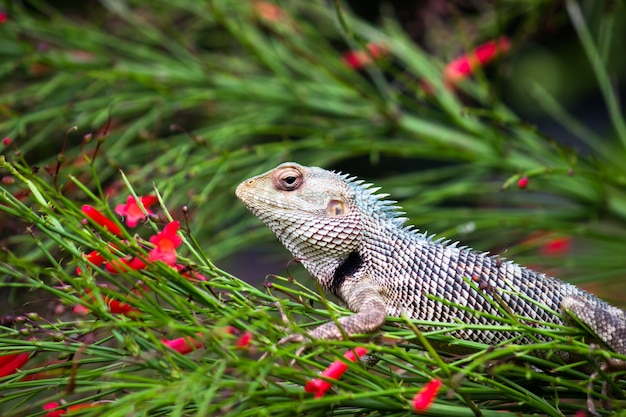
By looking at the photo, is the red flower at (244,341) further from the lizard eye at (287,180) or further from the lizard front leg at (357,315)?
the lizard eye at (287,180)

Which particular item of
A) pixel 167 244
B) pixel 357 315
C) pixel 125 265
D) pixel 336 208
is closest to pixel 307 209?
pixel 336 208

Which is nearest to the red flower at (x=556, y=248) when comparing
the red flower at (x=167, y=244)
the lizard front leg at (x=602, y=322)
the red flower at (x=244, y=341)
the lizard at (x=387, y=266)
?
the lizard at (x=387, y=266)

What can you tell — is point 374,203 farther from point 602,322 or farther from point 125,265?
point 125,265

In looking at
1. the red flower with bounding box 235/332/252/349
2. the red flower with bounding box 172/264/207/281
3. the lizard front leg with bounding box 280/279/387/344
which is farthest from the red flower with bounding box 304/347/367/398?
the red flower with bounding box 172/264/207/281

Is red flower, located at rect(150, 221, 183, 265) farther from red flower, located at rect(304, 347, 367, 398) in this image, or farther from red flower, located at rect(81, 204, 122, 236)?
red flower, located at rect(304, 347, 367, 398)

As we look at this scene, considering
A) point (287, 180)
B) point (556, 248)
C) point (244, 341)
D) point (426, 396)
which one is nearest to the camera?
point (244, 341)

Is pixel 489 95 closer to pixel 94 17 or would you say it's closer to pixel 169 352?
pixel 169 352
